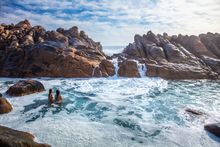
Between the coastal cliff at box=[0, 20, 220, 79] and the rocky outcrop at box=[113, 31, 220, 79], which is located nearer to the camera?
the coastal cliff at box=[0, 20, 220, 79]

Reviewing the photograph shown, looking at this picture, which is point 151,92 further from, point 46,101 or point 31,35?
point 31,35

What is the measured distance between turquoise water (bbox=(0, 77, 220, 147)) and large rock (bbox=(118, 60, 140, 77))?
5.29 metres

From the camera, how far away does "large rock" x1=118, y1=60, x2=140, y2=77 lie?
26766mm

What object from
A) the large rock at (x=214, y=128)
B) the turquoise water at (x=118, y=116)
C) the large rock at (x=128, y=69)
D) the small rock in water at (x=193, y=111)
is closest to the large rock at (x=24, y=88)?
the turquoise water at (x=118, y=116)

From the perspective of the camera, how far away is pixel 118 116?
12945 millimetres

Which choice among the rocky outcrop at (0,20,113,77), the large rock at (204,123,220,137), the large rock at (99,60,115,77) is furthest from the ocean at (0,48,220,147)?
the large rock at (99,60,115,77)

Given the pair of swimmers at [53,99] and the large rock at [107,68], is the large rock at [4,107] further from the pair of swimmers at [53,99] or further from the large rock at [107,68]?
the large rock at [107,68]

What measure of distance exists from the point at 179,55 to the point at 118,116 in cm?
2148

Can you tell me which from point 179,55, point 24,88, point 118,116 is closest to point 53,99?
point 24,88

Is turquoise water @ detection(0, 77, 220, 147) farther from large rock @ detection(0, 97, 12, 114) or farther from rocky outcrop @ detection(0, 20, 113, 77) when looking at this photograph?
rocky outcrop @ detection(0, 20, 113, 77)

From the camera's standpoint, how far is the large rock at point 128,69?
26.8m

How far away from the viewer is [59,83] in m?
22.2

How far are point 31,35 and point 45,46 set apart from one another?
919 centimetres

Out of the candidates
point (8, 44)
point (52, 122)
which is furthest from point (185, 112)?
point (8, 44)
